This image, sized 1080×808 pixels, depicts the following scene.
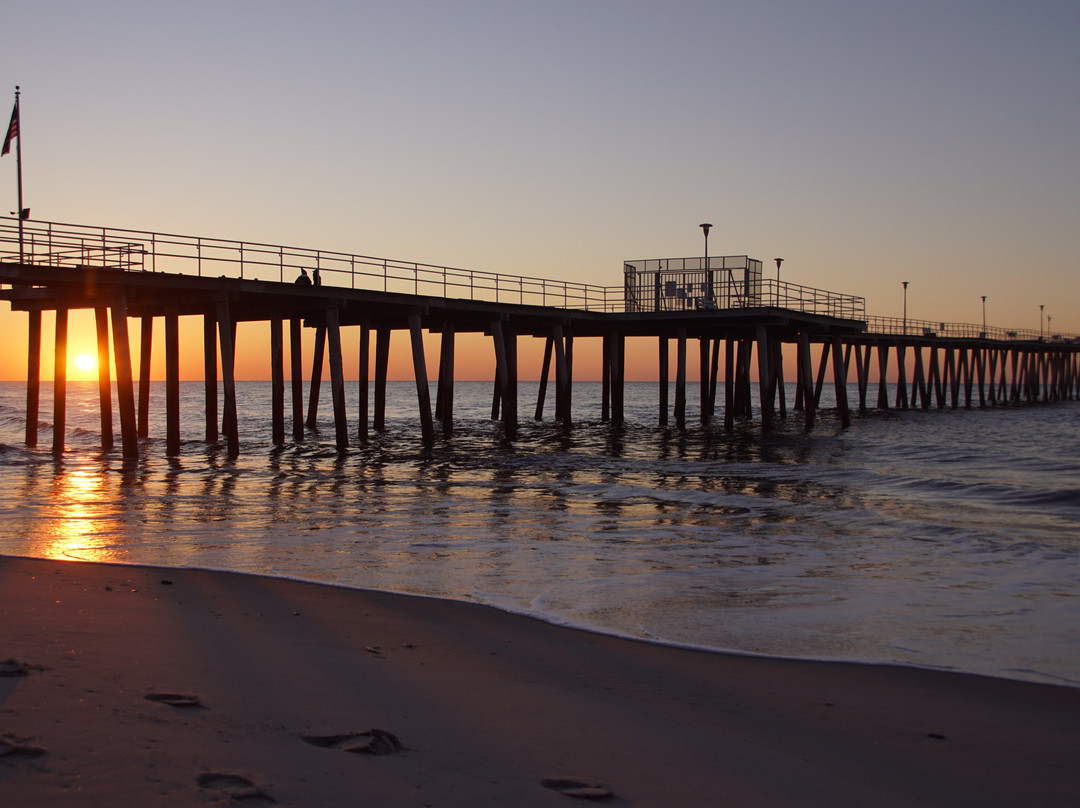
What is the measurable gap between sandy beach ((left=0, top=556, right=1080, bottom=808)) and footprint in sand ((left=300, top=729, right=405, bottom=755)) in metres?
0.01

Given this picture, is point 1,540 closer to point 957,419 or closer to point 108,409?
point 108,409

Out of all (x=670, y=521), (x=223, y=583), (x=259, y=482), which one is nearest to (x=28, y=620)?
(x=223, y=583)

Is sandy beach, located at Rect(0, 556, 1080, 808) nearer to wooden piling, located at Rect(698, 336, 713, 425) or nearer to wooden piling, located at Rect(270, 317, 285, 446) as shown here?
wooden piling, located at Rect(270, 317, 285, 446)

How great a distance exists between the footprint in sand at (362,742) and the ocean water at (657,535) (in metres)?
2.79

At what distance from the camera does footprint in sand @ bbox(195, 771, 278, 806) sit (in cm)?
362

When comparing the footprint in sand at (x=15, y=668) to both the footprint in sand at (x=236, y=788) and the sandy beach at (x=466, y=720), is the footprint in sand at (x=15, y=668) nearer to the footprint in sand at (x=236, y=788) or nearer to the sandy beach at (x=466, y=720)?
the sandy beach at (x=466, y=720)

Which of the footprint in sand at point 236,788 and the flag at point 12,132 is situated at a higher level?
the flag at point 12,132

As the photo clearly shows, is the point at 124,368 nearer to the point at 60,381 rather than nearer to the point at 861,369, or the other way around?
the point at 60,381

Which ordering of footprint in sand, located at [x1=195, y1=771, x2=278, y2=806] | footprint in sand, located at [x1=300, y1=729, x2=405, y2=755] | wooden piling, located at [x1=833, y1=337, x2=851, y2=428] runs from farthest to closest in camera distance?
wooden piling, located at [x1=833, y1=337, x2=851, y2=428], footprint in sand, located at [x1=300, y1=729, x2=405, y2=755], footprint in sand, located at [x1=195, y1=771, x2=278, y2=806]

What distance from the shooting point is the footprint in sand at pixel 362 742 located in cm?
418

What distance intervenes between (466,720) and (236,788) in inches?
51.1

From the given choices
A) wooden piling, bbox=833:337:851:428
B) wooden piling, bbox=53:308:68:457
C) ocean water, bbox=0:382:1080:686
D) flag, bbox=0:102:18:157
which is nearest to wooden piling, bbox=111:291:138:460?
ocean water, bbox=0:382:1080:686

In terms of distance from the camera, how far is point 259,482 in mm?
18172

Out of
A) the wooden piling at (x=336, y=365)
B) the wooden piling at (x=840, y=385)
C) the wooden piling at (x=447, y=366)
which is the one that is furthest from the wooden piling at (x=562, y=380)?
the wooden piling at (x=840, y=385)
